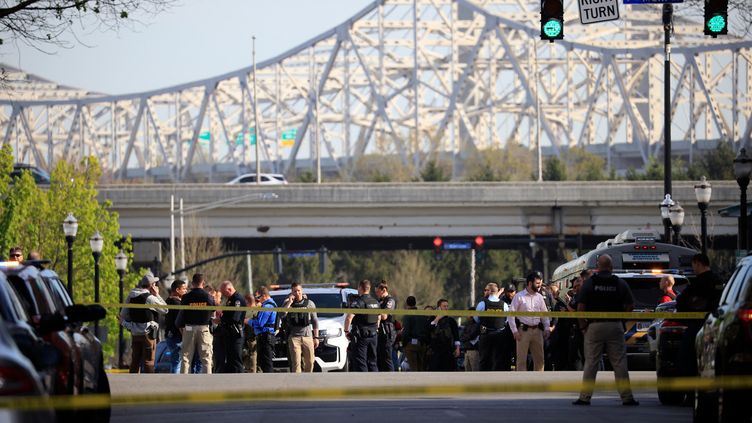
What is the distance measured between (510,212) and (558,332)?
145 feet

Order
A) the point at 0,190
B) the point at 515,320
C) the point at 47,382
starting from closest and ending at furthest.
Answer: the point at 47,382 < the point at 515,320 < the point at 0,190

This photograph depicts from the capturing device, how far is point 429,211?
70.1m

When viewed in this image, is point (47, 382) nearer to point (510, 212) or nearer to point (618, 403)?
point (618, 403)

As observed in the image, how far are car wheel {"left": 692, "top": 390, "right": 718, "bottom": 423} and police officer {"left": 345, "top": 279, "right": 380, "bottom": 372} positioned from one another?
38.0ft

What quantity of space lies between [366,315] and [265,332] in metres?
1.68

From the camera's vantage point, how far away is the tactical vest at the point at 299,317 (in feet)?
84.0

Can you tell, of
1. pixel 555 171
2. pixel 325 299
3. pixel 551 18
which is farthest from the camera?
pixel 555 171

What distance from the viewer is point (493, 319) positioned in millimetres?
26328

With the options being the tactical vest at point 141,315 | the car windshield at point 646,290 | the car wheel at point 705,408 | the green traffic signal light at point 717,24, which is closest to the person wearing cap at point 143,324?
the tactical vest at point 141,315

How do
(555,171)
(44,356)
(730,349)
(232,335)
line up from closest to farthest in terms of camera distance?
(44,356) → (730,349) → (232,335) → (555,171)

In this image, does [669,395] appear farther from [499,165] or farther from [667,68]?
[499,165]

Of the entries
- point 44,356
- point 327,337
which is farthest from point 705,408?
point 327,337

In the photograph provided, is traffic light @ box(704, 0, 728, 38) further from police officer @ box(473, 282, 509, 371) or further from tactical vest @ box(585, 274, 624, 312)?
police officer @ box(473, 282, 509, 371)

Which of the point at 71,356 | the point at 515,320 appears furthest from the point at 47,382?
the point at 515,320
